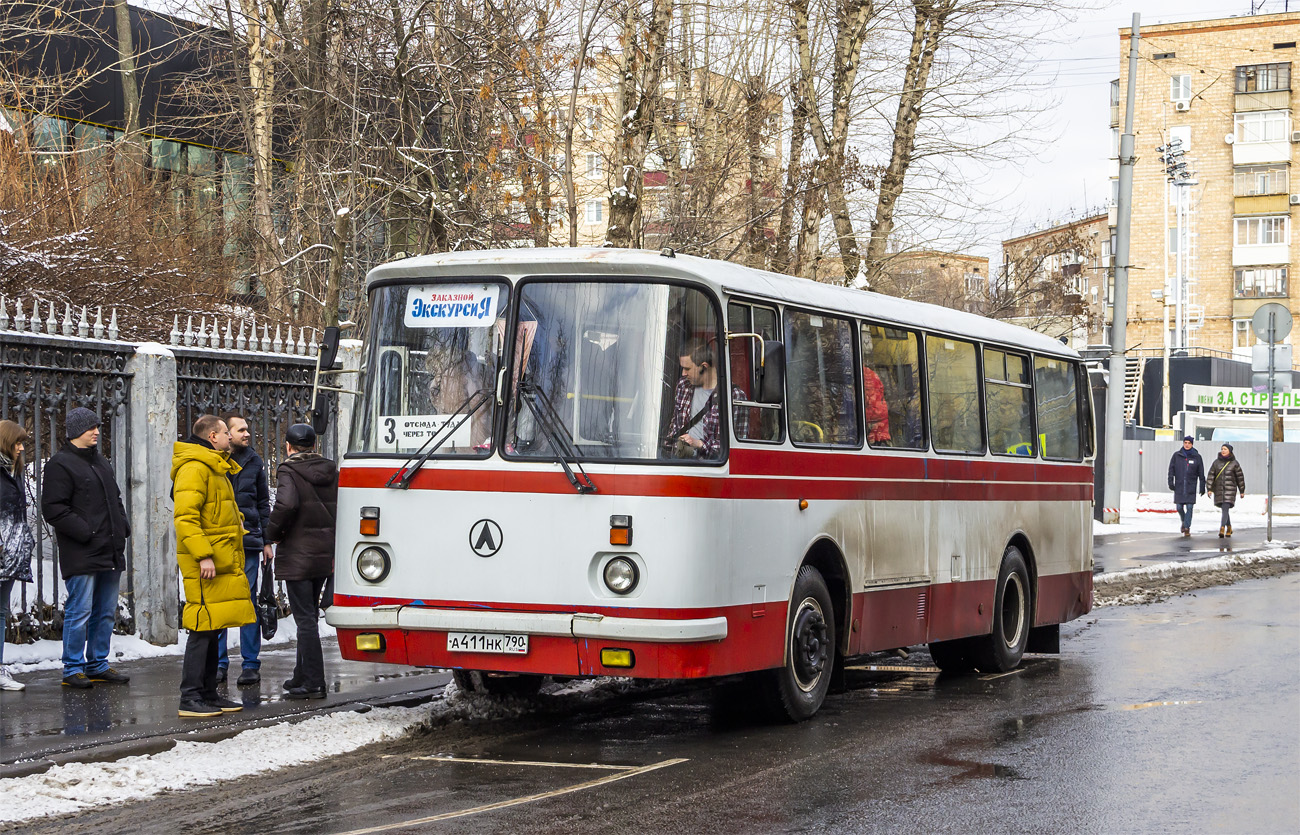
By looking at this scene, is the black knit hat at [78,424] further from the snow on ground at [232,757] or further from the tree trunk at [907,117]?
the tree trunk at [907,117]

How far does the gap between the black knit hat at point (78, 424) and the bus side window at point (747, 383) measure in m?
4.67

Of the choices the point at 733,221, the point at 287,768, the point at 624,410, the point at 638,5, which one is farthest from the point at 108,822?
the point at 733,221

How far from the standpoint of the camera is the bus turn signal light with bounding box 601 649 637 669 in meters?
8.62

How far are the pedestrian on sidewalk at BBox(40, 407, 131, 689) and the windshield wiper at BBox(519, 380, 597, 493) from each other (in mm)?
3625

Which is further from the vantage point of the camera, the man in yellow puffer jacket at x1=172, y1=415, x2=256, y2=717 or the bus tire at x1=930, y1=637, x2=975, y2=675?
the bus tire at x1=930, y1=637, x2=975, y2=675

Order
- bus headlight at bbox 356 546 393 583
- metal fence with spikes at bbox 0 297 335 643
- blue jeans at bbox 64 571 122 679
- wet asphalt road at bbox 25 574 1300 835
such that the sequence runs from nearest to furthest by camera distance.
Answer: wet asphalt road at bbox 25 574 1300 835, bus headlight at bbox 356 546 393 583, blue jeans at bbox 64 571 122 679, metal fence with spikes at bbox 0 297 335 643

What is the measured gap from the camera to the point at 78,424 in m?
10.7

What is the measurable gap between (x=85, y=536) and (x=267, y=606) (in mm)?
1572

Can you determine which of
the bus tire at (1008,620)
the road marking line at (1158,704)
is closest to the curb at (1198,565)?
the bus tire at (1008,620)

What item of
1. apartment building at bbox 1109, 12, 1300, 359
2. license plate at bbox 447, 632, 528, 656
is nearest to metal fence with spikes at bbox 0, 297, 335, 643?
license plate at bbox 447, 632, 528, 656

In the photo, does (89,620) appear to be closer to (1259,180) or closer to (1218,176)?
(1259,180)

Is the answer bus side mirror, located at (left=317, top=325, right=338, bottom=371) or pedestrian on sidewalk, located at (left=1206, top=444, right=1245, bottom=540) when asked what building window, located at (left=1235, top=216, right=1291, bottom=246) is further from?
bus side mirror, located at (left=317, top=325, right=338, bottom=371)

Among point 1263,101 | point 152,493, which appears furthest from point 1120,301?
point 1263,101

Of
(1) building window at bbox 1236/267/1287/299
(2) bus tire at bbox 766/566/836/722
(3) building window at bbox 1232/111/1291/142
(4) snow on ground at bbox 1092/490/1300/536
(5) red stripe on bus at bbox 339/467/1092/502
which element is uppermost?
(3) building window at bbox 1232/111/1291/142
